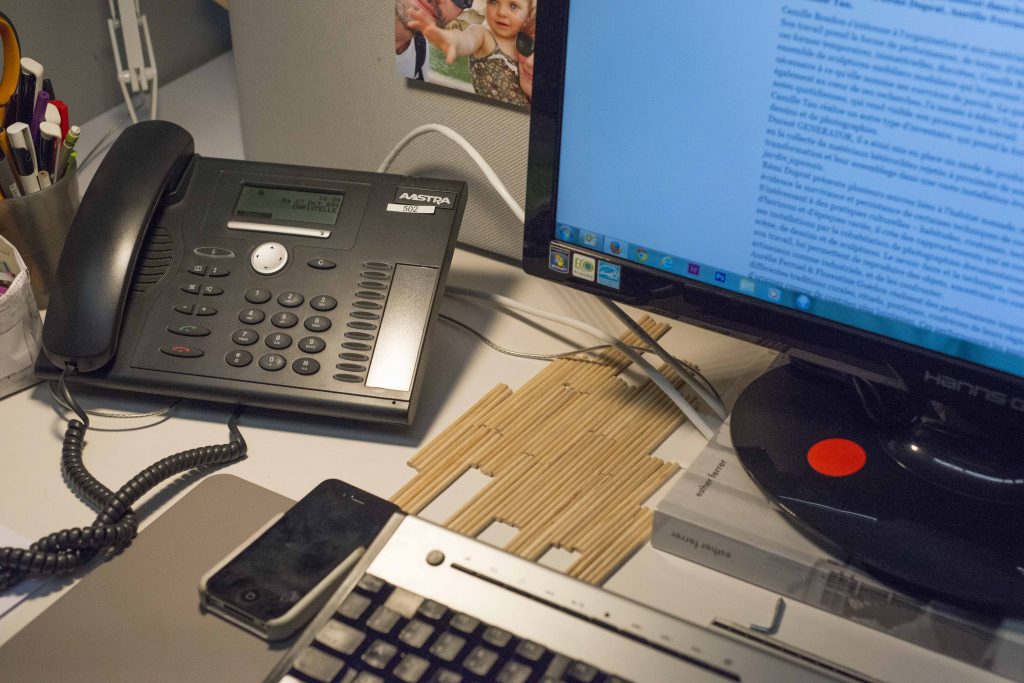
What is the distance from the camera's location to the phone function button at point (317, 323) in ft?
2.05

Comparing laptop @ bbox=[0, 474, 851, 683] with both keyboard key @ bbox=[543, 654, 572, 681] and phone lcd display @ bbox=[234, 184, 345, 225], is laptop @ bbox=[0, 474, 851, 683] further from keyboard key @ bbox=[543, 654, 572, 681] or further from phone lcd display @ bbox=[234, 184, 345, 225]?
phone lcd display @ bbox=[234, 184, 345, 225]

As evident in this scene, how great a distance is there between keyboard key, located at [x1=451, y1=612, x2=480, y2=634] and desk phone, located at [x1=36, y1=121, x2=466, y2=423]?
0.17 m

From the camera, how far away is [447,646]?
0.43 m

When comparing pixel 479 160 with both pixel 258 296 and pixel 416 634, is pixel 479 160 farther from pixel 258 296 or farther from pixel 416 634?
pixel 416 634

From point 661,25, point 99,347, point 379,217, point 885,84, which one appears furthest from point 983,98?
point 99,347

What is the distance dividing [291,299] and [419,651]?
277mm

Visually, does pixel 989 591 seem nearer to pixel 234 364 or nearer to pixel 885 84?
pixel 885 84

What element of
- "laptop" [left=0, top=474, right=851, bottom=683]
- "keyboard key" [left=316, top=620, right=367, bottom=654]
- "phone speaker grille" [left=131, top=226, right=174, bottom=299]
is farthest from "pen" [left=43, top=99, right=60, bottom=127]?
"keyboard key" [left=316, top=620, right=367, bottom=654]

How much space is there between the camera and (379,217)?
67cm

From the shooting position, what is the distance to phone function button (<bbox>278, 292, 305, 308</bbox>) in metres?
0.64

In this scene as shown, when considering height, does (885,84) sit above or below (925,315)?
above

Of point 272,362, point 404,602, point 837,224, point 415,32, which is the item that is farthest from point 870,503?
point 415,32

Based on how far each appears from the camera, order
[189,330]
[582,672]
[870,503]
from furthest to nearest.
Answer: [189,330] < [870,503] < [582,672]

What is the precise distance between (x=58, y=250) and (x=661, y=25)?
1.45 ft
